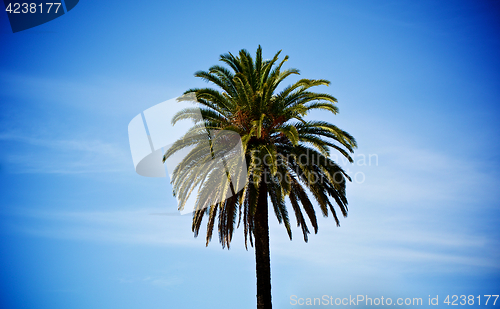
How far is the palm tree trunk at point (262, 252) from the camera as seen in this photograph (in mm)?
17156

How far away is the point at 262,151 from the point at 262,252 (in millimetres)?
4621

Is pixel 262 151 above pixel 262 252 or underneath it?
above

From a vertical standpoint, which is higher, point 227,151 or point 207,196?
point 227,151

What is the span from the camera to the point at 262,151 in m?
16.6

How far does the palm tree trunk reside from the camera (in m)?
17.2

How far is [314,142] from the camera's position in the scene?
→ 1772 centimetres

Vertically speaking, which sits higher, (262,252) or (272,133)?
(272,133)

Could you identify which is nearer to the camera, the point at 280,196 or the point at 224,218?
the point at 280,196

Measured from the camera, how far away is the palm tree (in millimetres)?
17172

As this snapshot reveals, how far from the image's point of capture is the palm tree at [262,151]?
1717 cm

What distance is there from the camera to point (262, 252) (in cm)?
1775

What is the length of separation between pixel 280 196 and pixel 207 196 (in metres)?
3.20

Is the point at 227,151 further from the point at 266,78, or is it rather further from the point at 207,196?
the point at 266,78

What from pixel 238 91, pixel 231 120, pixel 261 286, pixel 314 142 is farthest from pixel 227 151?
pixel 261 286
